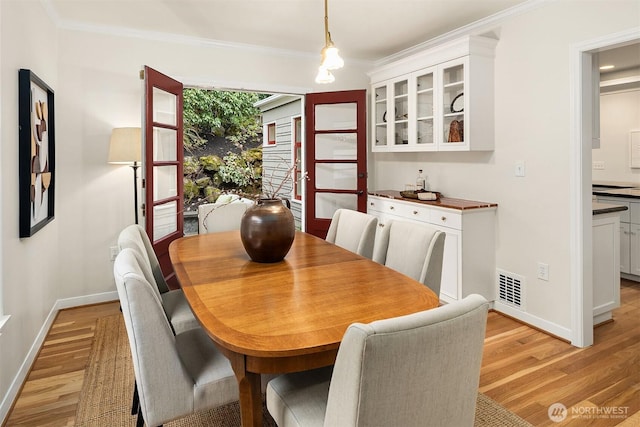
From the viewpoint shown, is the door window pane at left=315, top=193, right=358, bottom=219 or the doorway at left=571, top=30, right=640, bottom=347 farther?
the door window pane at left=315, top=193, right=358, bottom=219

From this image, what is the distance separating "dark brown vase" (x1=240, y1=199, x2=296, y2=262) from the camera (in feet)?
6.89

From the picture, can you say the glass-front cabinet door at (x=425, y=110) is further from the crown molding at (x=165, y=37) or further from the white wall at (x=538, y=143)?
the crown molding at (x=165, y=37)

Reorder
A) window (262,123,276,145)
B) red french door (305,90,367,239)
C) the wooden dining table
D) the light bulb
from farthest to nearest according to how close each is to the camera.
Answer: window (262,123,276,145) < red french door (305,90,367,239) < the light bulb < the wooden dining table

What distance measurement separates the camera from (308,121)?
453cm

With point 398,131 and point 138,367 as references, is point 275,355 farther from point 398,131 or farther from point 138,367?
point 398,131

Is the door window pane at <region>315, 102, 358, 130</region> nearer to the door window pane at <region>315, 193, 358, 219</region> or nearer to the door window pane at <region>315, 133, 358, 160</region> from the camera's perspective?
the door window pane at <region>315, 133, 358, 160</region>

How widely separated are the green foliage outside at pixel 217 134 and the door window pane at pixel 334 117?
14.4ft

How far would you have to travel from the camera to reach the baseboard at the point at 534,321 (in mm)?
2973

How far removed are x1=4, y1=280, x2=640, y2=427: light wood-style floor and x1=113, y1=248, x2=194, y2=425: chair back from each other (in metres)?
0.98

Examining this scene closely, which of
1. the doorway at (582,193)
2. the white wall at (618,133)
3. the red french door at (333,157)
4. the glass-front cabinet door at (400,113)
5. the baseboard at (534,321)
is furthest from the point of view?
the white wall at (618,133)

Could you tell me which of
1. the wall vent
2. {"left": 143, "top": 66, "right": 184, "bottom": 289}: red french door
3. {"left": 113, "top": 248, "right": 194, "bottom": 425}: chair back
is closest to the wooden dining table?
{"left": 113, "top": 248, "right": 194, "bottom": 425}: chair back

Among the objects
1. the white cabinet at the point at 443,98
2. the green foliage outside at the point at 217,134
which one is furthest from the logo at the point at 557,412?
the green foliage outside at the point at 217,134

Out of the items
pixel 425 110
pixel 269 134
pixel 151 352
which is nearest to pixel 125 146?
pixel 151 352

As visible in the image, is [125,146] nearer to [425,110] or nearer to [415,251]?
[415,251]
